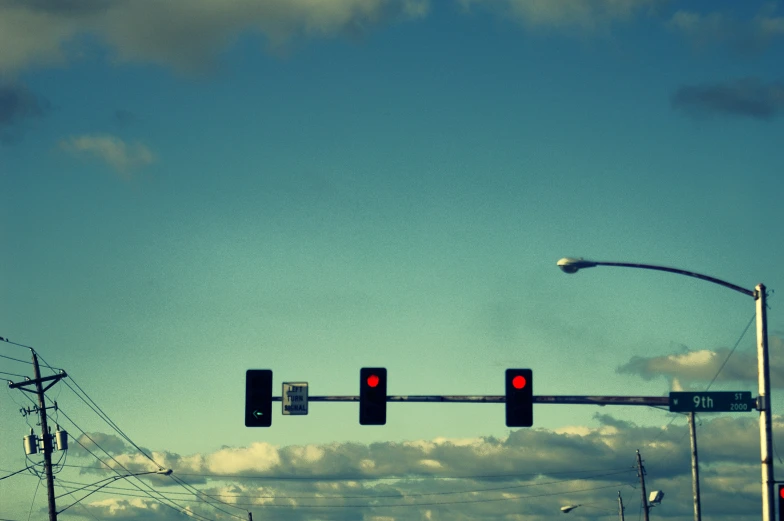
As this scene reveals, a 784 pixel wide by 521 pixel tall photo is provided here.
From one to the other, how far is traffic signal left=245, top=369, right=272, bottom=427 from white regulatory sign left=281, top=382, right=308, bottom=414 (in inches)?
36.8

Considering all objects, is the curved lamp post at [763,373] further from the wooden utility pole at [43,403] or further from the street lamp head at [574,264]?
the wooden utility pole at [43,403]

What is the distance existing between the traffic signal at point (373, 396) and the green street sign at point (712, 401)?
7013 millimetres

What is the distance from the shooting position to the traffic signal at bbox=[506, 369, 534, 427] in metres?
26.4

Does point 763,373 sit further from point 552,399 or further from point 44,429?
point 44,429

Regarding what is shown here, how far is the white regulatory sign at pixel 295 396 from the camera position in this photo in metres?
28.0

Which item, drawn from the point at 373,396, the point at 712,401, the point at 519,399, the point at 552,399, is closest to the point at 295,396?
the point at 373,396

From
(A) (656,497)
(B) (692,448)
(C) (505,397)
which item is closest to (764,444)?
(C) (505,397)

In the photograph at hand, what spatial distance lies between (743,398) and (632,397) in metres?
2.74

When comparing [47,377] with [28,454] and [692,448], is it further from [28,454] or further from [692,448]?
[692,448]

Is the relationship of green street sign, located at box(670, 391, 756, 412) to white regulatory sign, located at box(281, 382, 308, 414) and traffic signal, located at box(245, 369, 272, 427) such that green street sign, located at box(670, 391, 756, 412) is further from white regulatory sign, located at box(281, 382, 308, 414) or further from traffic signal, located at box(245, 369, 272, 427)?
traffic signal, located at box(245, 369, 272, 427)

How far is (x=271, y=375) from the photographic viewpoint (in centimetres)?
2723

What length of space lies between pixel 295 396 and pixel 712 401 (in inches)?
406

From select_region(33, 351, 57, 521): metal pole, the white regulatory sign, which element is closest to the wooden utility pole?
select_region(33, 351, 57, 521): metal pole

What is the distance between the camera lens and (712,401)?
91.4 ft
